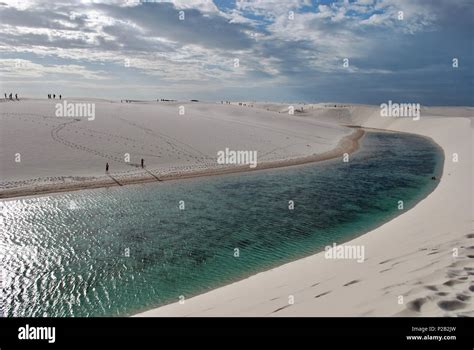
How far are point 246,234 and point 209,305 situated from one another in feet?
28.6

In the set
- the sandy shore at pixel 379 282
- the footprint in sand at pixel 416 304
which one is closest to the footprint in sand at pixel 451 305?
the sandy shore at pixel 379 282

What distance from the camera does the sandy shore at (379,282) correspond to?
7086 mm

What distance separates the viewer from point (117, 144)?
140 ft

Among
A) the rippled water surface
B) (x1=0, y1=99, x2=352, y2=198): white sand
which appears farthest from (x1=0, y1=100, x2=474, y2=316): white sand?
the rippled water surface

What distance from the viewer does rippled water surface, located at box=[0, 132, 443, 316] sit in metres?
13.2

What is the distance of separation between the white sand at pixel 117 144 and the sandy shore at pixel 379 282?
22.1 m

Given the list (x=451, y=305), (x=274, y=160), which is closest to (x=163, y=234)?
(x=451, y=305)

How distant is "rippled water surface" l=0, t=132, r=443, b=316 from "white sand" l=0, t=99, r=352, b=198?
16.1 feet

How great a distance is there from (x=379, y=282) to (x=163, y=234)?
13.0 m

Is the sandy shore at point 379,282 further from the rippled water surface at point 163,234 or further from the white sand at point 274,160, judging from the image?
the rippled water surface at point 163,234

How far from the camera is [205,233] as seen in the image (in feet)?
63.8

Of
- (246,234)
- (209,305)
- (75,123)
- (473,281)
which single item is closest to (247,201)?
(246,234)
